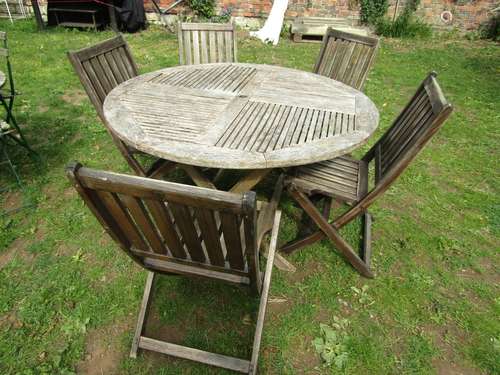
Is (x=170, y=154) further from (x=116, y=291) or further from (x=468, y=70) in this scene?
(x=468, y=70)

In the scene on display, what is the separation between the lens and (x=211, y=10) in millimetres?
8070

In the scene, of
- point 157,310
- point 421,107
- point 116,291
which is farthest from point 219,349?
point 421,107

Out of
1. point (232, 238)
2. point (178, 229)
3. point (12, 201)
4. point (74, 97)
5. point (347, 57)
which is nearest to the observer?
point (232, 238)

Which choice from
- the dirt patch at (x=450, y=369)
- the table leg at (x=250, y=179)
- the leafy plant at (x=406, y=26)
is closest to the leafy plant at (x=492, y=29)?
the leafy plant at (x=406, y=26)

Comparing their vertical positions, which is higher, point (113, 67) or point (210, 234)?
point (113, 67)

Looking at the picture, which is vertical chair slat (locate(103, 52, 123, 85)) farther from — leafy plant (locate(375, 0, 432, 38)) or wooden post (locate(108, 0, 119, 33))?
leafy plant (locate(375, 0, 432, 38))

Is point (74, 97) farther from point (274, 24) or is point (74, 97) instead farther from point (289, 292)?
point (274, 24)

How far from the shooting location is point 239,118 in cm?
199

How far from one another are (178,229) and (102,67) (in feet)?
5.95

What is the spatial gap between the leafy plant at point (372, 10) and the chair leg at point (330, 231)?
7.47m

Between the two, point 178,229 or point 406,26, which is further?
point 406,26

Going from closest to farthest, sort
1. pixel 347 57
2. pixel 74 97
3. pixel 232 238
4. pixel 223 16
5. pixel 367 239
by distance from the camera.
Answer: pixel 232 238 < pixel 367 239 < pixel 347 57 < pixel 74 97 < pixel 223 16

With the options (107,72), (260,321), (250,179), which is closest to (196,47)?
(107,72)

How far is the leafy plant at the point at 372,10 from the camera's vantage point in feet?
25.0
